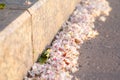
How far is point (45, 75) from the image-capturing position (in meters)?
4.08

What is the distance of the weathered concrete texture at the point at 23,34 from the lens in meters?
3.22

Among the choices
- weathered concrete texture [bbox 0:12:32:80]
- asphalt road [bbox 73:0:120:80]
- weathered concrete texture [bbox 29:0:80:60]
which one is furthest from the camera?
asphalt road [bbox 73:0:120:80]

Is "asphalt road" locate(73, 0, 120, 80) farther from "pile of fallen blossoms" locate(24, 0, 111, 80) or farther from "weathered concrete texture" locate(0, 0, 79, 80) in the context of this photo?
"weathered concrete texture" locate(0, 0, 79, 80)

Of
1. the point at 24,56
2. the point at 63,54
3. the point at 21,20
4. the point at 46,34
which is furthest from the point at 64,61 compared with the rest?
the point at 21,20

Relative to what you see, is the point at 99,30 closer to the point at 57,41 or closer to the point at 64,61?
the point at 57,41

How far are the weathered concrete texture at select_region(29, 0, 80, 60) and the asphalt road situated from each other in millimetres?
650

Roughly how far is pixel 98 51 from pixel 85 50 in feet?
0.76

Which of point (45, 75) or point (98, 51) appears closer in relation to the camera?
point (45, 75)

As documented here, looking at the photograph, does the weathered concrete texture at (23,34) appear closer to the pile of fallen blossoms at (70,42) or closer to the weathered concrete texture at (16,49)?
the weathered concrete texture at (16,49)

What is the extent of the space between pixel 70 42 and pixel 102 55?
2.08 feet

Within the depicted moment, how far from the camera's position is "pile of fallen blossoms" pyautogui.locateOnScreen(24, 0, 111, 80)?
4.14 metres

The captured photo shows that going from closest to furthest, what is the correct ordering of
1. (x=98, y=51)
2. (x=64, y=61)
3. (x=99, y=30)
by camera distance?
(x=64, y=61) < (x=98, y=51) < (x=99, y=30)

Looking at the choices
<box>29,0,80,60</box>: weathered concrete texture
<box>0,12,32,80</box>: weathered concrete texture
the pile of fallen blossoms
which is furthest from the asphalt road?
<box>0,12,32,80</box>: weathered concrete texture

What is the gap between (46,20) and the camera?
4.57 metres
